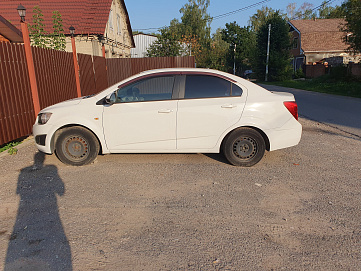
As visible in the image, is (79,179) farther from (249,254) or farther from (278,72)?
(278,72)

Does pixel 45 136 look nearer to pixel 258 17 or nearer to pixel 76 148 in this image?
pixel 76 148

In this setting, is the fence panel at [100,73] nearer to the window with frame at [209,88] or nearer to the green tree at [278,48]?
the window with frame at [209,88]

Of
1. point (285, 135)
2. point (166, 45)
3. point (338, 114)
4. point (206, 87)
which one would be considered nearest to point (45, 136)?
point (206, 87)

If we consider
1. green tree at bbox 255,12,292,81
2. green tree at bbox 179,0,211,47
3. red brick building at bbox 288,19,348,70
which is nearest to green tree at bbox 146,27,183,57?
green tree at bbox 255,12,292,81

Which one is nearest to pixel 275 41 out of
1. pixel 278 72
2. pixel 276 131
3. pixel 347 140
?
pixel 278 72

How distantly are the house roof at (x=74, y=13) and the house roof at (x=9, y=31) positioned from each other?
6.63 m

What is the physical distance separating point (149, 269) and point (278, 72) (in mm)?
34069

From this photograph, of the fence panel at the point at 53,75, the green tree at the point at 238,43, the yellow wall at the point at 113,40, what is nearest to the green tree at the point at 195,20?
the green tree at the point at 238,43

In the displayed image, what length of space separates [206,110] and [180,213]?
6.67 ft

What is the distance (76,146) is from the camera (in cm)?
520

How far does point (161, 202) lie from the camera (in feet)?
12.9

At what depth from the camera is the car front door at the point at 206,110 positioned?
16.4ft

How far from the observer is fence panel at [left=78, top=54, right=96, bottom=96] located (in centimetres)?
1051

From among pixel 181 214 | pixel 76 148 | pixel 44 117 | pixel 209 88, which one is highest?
pixel 209 88
